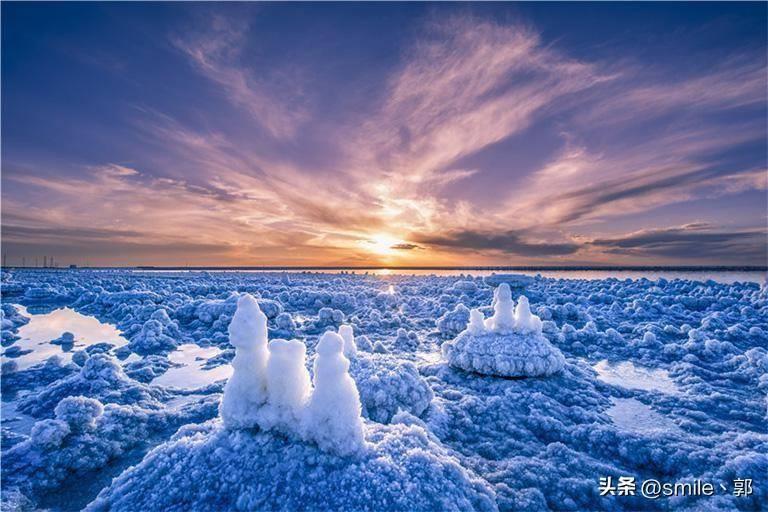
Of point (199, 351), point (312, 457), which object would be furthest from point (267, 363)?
point (199, 351)

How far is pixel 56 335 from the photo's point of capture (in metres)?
18.3

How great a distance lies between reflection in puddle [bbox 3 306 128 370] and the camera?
1425 cm

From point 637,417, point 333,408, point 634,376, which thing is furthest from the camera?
point 634,376

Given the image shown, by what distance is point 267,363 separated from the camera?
5.22m

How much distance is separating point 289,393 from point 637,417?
366 inches

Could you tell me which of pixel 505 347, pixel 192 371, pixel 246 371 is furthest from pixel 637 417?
pixel 192 371

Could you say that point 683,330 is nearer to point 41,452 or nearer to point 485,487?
point 485,487

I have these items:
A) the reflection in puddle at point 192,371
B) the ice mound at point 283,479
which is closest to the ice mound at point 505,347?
the ice mound at point 283,479

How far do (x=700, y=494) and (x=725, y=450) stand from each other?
1.81 metres

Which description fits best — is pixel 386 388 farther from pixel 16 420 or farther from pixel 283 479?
pixel 16 420

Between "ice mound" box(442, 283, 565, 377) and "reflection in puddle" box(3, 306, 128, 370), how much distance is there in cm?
1520

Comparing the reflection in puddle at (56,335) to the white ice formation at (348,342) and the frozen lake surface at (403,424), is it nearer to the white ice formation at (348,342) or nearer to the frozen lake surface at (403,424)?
the frozen lake surface at (403,424)

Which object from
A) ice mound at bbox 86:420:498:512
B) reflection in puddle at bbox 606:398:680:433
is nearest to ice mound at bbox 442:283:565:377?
reflection in puddle at bbox 606:398:680:433

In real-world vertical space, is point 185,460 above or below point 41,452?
above
